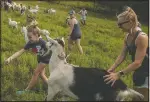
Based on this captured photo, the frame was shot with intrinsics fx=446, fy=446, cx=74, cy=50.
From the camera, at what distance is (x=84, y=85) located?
6.59m

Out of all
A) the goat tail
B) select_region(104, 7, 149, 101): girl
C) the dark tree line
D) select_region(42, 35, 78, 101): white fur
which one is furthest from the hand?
the dark tree line

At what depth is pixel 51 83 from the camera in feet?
23.0

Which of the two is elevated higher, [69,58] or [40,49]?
[40,49]

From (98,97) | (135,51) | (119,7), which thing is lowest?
(119,7)

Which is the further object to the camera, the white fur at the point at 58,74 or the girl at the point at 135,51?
the white fur at the point at 58,74

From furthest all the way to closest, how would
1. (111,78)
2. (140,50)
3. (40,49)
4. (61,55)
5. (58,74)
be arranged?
(40,49) < (61,55) < (58,74) < (111,78) < (140,50)

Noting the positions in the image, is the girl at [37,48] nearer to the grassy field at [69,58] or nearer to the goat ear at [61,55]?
the grassy field at [69,58]

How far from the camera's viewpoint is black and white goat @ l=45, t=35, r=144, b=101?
6.49 meters

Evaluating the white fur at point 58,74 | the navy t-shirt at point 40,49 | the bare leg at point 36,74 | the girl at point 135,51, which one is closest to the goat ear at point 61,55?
the white fur at point 58,74

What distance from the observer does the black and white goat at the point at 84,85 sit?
6492 mm

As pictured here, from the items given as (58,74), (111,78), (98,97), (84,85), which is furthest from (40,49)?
(111,78)

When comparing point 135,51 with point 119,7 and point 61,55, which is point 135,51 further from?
point 119,7

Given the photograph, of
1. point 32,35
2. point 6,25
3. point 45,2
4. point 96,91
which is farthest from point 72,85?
point 45,2

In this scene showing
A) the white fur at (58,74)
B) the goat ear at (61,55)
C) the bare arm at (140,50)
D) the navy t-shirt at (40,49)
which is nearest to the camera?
the bare arm at (140,50)
